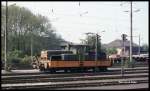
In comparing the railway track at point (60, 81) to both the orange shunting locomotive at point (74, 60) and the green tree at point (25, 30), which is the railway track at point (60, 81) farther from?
the green tree at point (25, 30)

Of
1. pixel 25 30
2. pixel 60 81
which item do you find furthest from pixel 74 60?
pixel 25 30

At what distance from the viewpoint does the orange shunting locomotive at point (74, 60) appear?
2978cm

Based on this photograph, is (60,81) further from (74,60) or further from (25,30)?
(25,30)

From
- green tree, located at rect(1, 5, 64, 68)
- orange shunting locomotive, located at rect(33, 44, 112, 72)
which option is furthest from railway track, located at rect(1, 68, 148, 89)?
green tree, located at rect(1, 5, 64, 68)

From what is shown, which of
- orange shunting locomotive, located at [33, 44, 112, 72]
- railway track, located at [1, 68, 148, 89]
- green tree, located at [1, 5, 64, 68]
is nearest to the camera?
railway track, located at [1, 68, 148, 89]

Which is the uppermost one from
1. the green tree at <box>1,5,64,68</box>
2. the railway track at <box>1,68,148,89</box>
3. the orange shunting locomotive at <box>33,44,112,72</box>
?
the green tree at <box>1,5,64,68</box>

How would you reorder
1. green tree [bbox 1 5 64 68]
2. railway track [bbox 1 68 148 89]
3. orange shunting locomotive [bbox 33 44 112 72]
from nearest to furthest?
railway track [bbox 1 68 148 89], orange shunting locomotive [bbox 33 44 112 72], green tree [bbox 1 5 64 68]

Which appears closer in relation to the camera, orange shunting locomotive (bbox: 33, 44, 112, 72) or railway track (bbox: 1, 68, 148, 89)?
railway track (bbox: 1, 68, 148, 89)

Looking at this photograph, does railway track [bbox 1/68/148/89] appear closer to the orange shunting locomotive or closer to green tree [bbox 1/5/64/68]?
the orange shunting locomotive

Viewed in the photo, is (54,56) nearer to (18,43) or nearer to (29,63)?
(29,63)

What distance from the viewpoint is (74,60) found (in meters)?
30.2

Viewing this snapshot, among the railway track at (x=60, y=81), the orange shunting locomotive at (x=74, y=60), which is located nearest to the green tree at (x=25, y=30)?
the orange shunting locomotive at (x=74, y=60)

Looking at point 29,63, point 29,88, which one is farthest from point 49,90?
point 29,63

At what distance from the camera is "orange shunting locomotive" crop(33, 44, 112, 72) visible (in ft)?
97.7
